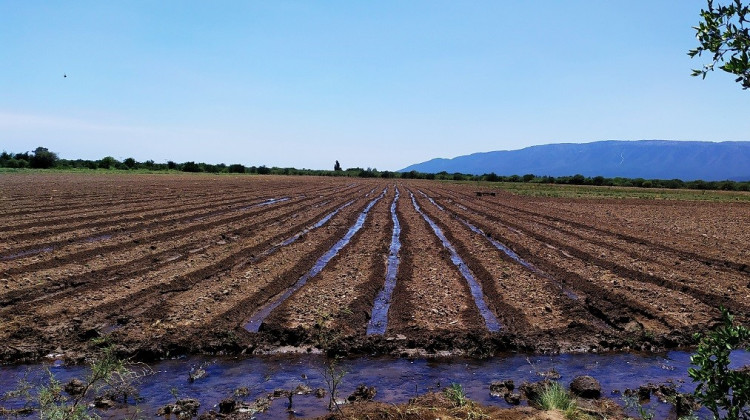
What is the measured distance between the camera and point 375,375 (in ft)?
19.5

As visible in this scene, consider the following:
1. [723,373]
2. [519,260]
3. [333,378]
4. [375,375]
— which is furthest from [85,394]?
[519,260]

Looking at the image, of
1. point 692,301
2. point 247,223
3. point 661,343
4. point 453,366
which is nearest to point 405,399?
point 453,366

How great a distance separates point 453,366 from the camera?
624cm

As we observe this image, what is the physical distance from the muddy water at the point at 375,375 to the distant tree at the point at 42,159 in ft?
262

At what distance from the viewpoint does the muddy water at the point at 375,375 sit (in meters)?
5.22

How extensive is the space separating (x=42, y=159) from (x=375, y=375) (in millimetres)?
82451

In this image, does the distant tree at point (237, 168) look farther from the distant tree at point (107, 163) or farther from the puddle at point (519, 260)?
the puddle at point (519, 260)

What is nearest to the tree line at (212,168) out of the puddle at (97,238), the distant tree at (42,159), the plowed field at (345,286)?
the distant tree at (42,159)

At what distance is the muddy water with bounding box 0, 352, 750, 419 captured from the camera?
5.22 metres

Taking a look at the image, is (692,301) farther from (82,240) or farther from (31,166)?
(31,166)

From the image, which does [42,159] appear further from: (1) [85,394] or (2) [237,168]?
(1) [85,394]

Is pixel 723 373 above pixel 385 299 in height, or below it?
above

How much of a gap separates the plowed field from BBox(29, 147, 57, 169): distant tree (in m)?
64.5

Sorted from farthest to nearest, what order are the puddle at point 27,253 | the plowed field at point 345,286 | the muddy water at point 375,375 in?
the puddle at point 27,253, the plowed field at point 345,286, the muddy water at point 375,375
